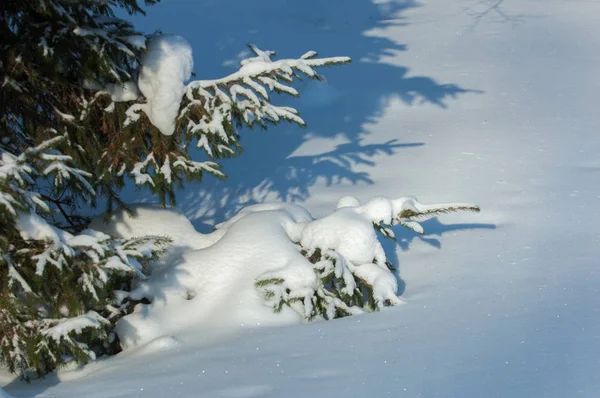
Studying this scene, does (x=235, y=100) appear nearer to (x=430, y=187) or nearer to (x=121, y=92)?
(x=121, y=92)

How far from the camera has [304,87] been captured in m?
10.4

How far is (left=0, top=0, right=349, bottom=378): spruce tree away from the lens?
14.8ft

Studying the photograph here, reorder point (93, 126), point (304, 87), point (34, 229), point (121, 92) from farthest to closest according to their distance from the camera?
point (304, 87)
point (93, 126)
point (121, 92)
point (34, 229)

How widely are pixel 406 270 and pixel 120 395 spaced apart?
8.48 feet

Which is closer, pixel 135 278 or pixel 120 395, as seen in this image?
pixel 120 395

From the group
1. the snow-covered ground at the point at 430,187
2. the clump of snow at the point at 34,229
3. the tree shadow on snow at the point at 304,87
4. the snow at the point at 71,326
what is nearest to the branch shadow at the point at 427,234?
the snow-covered ground at the point at 430,187

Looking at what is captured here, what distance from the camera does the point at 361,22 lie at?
13203mm

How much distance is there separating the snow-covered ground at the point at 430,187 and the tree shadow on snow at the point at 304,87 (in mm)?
32

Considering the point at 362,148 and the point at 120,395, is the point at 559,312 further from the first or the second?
the point at 362,148

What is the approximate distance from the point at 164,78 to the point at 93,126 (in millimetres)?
699

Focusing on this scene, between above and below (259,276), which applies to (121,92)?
above

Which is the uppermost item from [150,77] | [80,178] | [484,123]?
[150,77]

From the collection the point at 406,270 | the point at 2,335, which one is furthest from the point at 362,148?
the point at 2,335

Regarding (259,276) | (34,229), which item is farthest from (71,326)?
(259,276)
